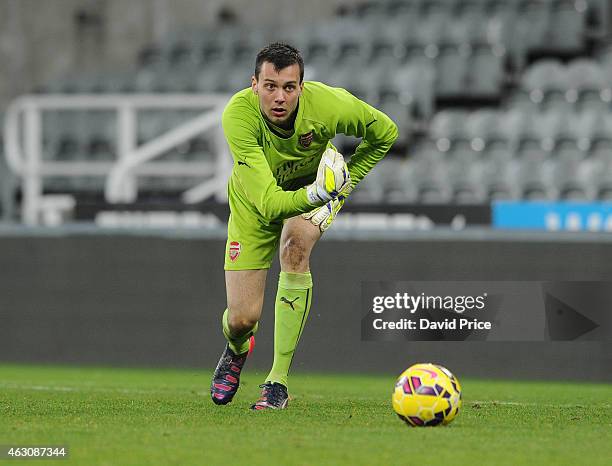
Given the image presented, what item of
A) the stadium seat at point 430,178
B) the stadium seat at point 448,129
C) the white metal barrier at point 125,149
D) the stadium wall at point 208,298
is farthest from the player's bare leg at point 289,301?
the stadium seat at point 448,129

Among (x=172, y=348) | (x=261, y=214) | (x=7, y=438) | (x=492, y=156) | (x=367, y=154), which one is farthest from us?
(x=492, y=156)

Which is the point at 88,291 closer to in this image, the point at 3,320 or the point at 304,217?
the point at 3,320

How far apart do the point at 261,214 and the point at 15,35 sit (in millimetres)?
12274

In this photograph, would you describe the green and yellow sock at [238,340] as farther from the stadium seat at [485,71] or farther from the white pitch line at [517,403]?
the stadium seat at [485,71]

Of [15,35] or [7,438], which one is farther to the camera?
[15,35]

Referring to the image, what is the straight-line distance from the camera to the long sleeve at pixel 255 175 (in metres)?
6.59

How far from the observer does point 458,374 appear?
34.0 ft

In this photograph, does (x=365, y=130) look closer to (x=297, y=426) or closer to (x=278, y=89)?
(x=278, y=89)

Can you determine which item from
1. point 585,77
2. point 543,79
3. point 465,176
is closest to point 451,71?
point 543,79

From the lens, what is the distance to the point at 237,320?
7.54m

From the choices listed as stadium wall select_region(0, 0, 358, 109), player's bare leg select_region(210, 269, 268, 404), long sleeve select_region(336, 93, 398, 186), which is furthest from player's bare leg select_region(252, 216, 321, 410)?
stadium wall select_region(0, 0, 358, 109)

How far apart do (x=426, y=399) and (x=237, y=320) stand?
1.52m

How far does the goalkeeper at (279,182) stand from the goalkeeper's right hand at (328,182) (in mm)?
40

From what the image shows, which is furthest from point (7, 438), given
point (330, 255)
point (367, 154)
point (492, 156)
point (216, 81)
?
point (216, 81)
